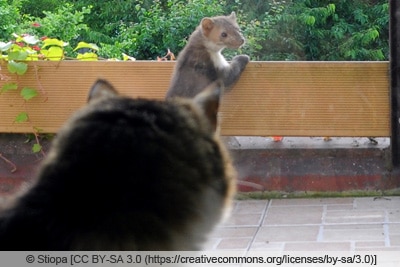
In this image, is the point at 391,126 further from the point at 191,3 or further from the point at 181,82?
the point at 191,3

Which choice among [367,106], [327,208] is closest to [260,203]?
[327,208]

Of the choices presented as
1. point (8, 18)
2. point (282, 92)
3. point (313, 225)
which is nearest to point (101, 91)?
point (313, 225)

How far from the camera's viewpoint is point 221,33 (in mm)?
5688

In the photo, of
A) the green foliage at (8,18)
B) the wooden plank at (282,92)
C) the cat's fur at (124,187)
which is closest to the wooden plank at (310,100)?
the wooden plank at (282,92)

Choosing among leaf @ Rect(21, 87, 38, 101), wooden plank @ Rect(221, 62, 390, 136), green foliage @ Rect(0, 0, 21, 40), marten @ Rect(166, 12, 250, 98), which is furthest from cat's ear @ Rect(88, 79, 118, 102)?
green foliage @ Rect(0, 0, 21, 40)

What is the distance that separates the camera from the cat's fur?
4.55 feet

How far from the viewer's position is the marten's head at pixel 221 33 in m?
5.62

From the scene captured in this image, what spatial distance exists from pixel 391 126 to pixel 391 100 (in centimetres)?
14

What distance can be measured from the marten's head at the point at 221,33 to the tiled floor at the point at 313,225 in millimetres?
1197

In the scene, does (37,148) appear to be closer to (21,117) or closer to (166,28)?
(21,117)

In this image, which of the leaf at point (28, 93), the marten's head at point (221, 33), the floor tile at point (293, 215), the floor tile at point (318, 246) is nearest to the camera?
the floor tile at point (318, 246)

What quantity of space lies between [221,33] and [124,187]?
436cm

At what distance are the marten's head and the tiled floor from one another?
1197 millimetres

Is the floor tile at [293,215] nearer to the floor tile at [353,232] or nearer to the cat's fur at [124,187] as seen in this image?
the floor tile at [353,232]
